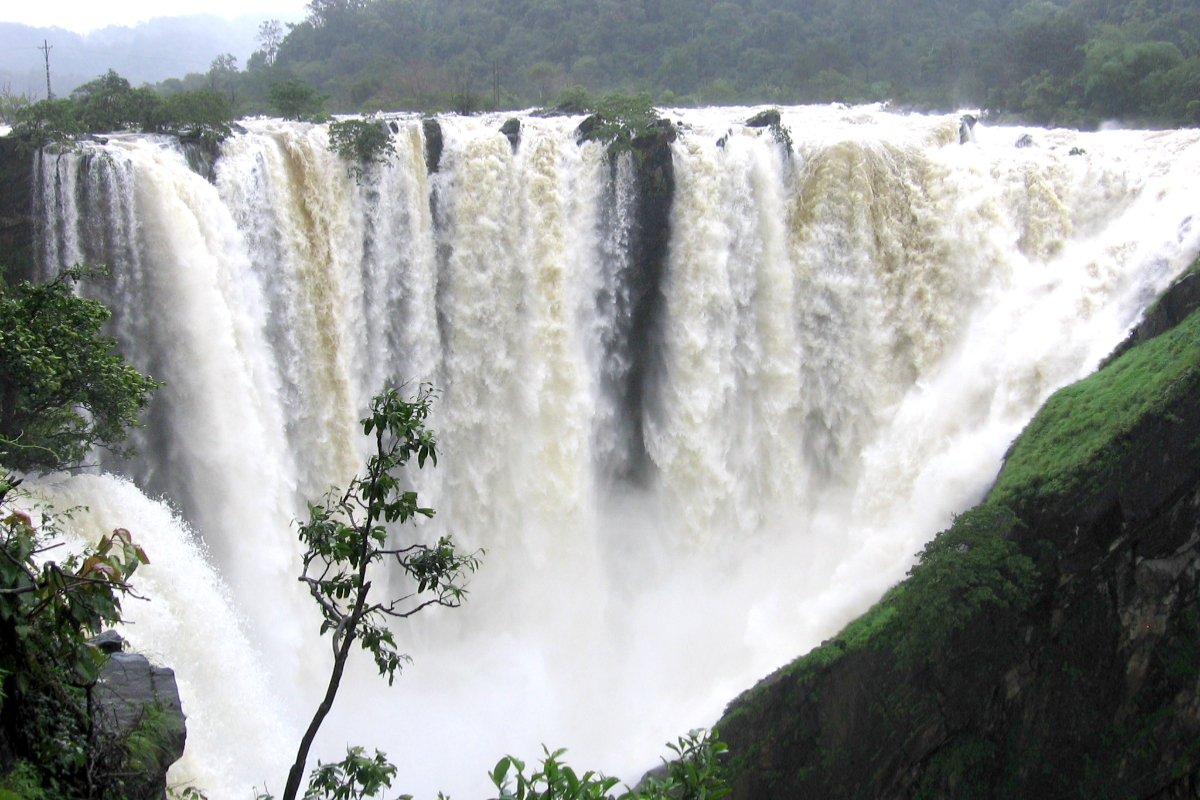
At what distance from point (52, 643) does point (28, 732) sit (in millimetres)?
464

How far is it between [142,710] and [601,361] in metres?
11.7

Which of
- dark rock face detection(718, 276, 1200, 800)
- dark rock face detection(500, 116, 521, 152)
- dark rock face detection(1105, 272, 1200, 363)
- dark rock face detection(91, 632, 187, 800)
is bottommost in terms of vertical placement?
dark rock face detection(718, 276, 1200, 800)

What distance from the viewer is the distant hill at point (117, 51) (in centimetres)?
8144

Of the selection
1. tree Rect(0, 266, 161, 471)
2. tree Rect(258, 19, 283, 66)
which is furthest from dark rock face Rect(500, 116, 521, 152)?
tree Rect(258, 19, 283, 66)

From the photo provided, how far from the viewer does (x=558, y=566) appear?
17375 mm

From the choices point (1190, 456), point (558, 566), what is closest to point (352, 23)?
point (558, 566)

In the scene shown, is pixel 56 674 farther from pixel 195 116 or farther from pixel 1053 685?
pixel 195 116

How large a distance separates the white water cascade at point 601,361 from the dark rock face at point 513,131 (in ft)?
0.68

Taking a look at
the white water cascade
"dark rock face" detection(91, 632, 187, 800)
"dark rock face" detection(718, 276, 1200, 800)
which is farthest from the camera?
the white water cascade

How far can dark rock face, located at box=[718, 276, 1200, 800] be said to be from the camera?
12578mm

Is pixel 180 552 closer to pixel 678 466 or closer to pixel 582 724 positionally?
pixel 582 724

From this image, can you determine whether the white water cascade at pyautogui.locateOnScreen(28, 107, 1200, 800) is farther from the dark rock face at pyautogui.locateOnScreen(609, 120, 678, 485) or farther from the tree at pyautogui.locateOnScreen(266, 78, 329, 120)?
the tree at pyautogui.locateOnScreen(266, 78, 329, 120)

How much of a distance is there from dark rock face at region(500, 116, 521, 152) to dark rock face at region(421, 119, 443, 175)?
1.06 meters

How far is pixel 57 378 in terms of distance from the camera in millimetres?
11047
